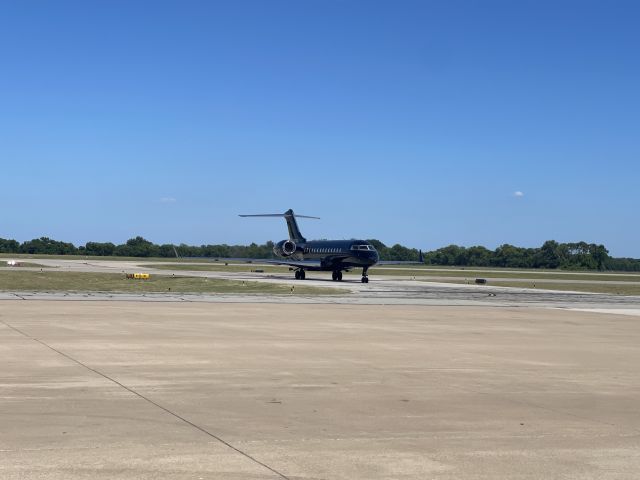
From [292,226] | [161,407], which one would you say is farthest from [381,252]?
[161,407]

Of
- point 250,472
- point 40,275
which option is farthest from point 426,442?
point 40,275

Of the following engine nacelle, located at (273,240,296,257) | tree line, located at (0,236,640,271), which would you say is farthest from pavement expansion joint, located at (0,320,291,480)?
tree line, located at (0,236,640,271)

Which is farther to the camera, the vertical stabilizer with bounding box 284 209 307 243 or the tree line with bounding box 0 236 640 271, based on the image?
the tree line with bounding box 0 236 640 271

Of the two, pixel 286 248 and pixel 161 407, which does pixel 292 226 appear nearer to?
pixel 286 248

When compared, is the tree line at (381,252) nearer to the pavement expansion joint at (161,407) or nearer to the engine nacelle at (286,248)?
the engine nacelle at (286,248)

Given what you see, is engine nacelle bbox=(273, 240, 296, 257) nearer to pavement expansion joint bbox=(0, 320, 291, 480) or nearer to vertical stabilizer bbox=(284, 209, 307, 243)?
vertical stabilizer bbox=(284, 209, 307, 243)

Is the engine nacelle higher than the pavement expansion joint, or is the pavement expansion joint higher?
the engine nacelle

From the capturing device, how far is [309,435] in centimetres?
1120

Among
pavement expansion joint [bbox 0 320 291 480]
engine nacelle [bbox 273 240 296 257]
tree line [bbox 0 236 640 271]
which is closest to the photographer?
pavement expansion joint [bbox 0 320 291 480]

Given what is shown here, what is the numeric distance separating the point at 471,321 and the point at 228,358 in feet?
52.2

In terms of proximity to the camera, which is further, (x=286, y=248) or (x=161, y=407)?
(x=286, y=248)

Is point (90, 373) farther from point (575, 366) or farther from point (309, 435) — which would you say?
point (575, 366)

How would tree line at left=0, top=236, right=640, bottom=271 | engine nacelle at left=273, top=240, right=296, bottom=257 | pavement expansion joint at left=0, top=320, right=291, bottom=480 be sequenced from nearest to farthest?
pavement expansion joint at left=0, top=320, right=291, bottom=480 < engine nacelle at left=273, top=240, right=296, bottom=257 < tree line at left=0, top=236, right=640, bottom=271

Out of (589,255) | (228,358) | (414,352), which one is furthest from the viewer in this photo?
(589,255)
